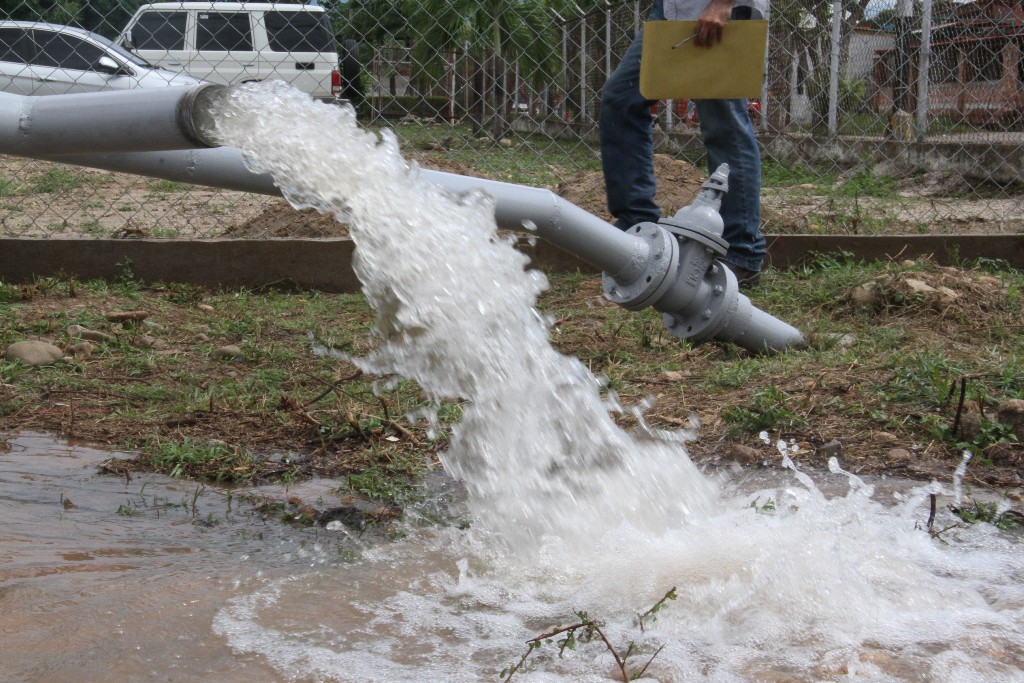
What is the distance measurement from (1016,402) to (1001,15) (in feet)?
18.2

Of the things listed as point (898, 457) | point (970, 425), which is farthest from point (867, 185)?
point (898, 457)

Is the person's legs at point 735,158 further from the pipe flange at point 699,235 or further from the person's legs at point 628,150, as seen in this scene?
the pipe flange at point 699,235

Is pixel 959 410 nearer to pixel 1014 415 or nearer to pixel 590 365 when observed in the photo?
pixel 1014 415

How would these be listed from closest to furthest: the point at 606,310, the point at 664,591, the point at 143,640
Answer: the point at 143,640, the point at 664,591, the point at 606,310

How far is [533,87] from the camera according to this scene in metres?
6.07

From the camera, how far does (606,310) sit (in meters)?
4.25

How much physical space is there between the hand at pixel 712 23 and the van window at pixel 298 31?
197 cm

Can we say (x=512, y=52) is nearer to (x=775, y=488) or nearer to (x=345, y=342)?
(x=345, y=342)

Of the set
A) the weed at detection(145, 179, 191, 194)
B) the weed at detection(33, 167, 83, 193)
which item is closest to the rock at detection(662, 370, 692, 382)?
the weed at detection(33, 167, 83, 193)

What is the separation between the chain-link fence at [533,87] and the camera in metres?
4.97

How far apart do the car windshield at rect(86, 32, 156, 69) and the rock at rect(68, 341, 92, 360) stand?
1827 millimetres

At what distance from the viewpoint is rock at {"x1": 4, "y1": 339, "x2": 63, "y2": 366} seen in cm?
347

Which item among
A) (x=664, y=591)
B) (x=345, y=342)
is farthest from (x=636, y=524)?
(x=345, y=342)

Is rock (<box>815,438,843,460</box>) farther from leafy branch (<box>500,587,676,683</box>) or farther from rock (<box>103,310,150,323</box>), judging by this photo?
rock (<box>103,310,150,323</box>)
